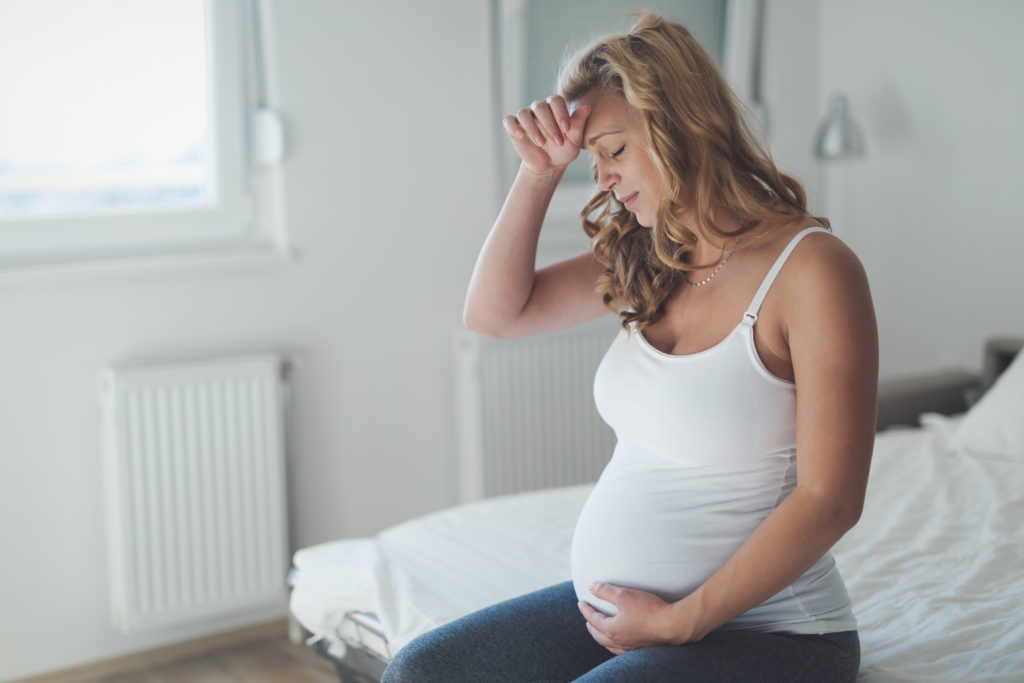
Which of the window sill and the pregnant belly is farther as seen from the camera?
the window sill

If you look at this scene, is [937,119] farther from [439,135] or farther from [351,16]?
[351,16]

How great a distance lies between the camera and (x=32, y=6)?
229 cm

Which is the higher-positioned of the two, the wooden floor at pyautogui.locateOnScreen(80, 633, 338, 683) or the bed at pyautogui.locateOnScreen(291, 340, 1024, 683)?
the bed at pyautogui.locateOnScreen(291, 340, 1024, 683)

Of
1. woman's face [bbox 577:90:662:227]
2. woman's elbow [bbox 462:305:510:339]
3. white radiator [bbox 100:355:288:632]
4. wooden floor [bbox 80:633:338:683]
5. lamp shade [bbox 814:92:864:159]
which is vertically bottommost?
wooden floor [bbox 80:633:338:683]

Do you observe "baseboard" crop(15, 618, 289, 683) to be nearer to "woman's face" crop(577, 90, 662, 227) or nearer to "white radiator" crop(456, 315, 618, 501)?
"white radiator" crop(456, 315, 618, 501)

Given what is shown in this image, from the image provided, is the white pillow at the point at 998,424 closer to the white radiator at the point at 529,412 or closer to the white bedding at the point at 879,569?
the white bedding at the point at 879,569

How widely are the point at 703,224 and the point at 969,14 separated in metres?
2.30

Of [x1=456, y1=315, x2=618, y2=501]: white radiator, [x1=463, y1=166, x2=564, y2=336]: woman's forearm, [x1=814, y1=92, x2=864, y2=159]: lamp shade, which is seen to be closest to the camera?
[x1=463, y1=166, x2=564, y2=336]: woman's forearm

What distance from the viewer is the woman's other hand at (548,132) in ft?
4.11

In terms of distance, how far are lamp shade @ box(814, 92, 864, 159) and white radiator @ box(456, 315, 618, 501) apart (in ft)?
3.02

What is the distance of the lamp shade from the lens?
322 centimetres

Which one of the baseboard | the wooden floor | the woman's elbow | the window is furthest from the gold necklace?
the baseboard

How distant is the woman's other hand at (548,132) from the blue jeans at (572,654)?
576 mm

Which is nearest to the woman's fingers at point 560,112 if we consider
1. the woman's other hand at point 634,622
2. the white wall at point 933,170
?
the woman's other hand at point 634,622
